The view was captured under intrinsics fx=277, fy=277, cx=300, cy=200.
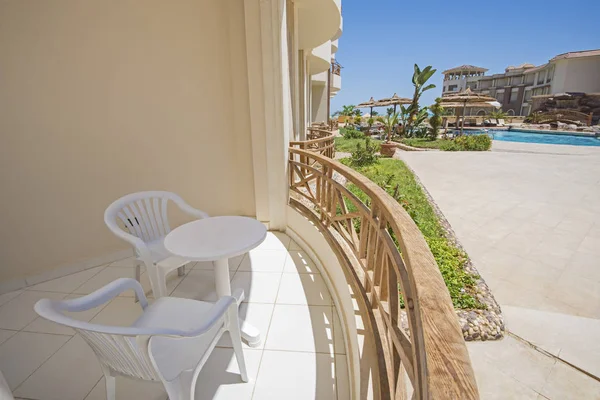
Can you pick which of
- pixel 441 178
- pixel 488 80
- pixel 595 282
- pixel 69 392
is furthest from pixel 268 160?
pixel 488 80

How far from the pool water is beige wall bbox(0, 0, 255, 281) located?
828 inches

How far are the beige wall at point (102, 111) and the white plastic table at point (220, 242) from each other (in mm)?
1491

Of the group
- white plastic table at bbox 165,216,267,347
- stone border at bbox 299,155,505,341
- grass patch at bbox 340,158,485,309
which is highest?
white plastic table at bbox 165,216,267,347

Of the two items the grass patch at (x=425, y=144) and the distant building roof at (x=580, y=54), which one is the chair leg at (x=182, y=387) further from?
the distant building roof at (x=580, y=54)

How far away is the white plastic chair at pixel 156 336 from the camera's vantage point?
112 cm

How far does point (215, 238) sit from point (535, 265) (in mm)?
4107

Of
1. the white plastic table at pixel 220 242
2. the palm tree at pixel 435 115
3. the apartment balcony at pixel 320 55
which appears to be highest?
the apartment balcony at pixel 320 55

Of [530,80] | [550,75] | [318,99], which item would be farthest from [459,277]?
[530,80]

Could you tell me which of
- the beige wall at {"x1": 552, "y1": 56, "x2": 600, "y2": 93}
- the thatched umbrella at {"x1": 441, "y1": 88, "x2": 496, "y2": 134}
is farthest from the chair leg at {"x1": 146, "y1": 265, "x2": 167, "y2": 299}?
the beige wall at {"x1": 552, "y1": 56, "x2": 600, "y2": 93}

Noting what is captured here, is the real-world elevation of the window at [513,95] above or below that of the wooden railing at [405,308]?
above

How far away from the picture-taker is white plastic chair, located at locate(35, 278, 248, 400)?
1.12 metres

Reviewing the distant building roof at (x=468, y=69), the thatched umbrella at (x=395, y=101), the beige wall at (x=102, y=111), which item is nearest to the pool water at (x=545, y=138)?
the thatched umbrella at (x=395, y=101)

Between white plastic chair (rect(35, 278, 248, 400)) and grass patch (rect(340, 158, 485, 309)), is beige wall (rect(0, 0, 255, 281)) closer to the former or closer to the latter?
white plastic chair (rect(35, 278, 248, 400))

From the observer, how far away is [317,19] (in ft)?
19.4
